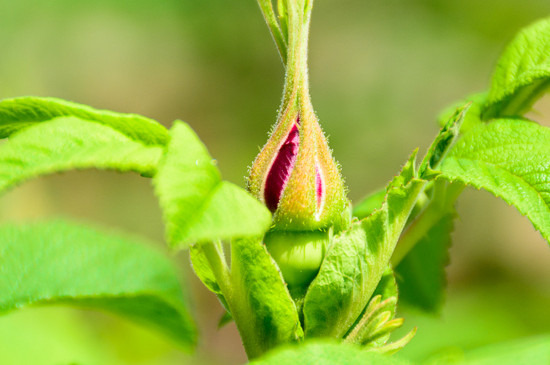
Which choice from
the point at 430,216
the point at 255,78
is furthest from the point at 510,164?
the point at 255,78

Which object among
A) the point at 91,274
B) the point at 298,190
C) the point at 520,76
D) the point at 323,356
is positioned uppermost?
the point at 520,76

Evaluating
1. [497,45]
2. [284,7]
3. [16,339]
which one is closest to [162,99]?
[497,45]

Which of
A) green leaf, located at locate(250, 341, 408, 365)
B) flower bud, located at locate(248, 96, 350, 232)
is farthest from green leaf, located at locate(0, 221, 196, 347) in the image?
green leaf, located at locate(250, 341, 408, 365)

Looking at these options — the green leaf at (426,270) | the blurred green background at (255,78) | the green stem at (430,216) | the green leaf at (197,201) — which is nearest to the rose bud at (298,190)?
the green leaf at (197,201)

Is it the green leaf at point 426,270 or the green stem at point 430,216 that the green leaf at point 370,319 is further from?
the green leaf at point 426,270

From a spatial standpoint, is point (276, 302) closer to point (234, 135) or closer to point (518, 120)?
point (518, 120)

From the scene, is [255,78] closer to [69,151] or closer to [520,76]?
[520,76]

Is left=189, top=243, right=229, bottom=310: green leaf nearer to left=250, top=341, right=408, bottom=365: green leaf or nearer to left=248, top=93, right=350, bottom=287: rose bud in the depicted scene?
left=248, top=93, right=350, bottom=287: rose bud
